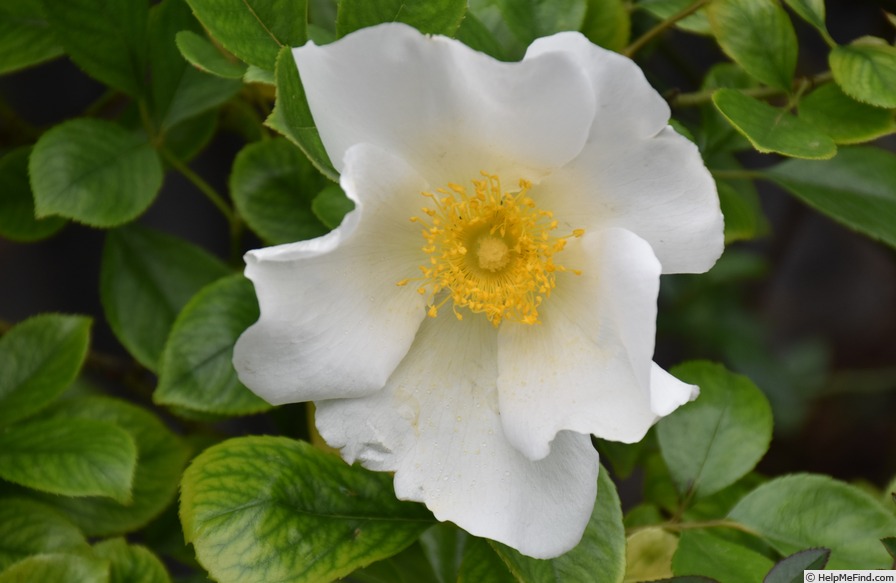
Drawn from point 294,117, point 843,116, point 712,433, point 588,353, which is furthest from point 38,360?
point 843,116

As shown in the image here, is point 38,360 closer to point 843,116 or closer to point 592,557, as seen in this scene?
point 592,557

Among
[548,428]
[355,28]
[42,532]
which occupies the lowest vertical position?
[42,532]

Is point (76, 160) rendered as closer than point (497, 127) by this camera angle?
No

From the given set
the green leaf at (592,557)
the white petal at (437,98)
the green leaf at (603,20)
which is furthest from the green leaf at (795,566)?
the green leaf at (603,20)

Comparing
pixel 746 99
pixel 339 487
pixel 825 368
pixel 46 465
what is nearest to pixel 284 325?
pixel 339 487

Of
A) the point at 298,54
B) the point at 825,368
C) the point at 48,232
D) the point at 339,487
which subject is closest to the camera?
the point at 298,54

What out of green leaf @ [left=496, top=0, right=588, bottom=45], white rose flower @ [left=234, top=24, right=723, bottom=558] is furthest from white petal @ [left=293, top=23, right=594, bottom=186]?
green leaf @ [left=496, top=0, right=588, bottom=45]

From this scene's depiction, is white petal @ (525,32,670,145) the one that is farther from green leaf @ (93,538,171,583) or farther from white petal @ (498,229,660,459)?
green leaf @ (93,538,171,583)

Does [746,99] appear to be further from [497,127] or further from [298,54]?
[298,54]
